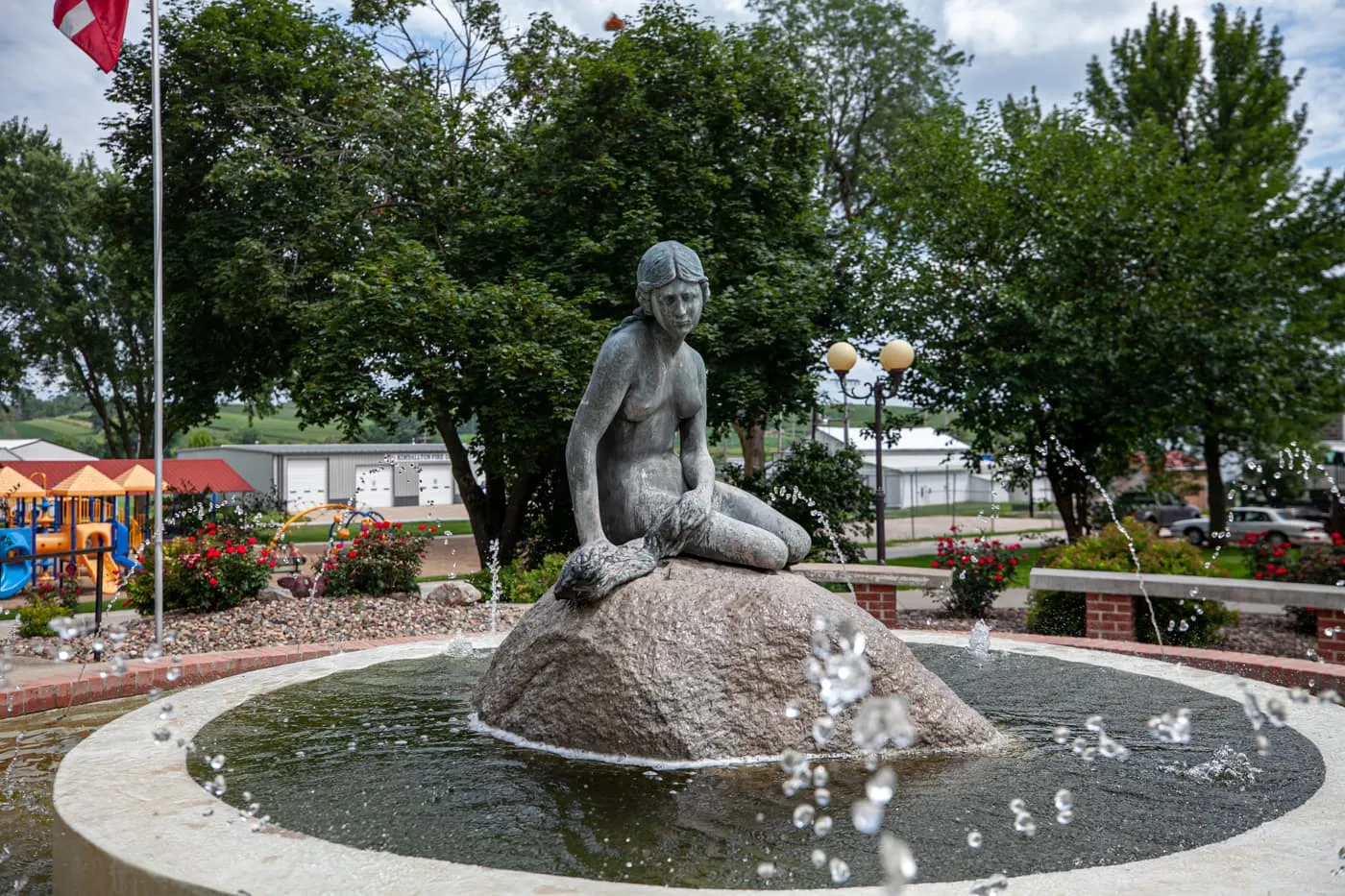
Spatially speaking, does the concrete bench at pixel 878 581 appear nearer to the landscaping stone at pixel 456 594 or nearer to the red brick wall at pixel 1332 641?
the red brick wall at pixel 1332 641

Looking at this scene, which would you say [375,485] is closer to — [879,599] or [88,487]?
[88,487]

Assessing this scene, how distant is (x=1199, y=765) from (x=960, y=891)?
189 cm

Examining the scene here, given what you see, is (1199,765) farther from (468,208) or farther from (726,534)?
(468,208)

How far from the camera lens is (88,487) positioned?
54.2 ft

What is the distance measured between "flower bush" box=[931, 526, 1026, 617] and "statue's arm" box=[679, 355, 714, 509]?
7.12 metres

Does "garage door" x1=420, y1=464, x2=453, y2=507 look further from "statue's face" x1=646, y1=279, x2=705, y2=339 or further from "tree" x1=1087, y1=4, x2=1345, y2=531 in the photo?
"statue's face" x1=646, y1=279, x2=705, y2=339

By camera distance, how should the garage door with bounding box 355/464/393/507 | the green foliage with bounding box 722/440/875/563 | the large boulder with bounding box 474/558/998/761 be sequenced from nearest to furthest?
1. the large boulder with bounding box 474/558/998/761
2. the green foliage with bounding box 722/440/875/563
3. the garage door with bounding box 355/464/393/507

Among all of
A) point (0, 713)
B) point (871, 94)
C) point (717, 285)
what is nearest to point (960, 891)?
point (0, 713)

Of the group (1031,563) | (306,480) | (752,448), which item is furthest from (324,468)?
(1031,563)

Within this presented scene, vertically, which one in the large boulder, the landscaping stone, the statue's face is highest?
the statue's face

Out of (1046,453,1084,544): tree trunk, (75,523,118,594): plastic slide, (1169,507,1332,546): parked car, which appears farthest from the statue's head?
(1169,507,1332,546): parked car

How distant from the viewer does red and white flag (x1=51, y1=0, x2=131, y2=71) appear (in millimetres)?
8305

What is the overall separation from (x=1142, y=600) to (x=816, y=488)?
916 centimetres

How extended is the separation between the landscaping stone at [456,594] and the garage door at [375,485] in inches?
1220
